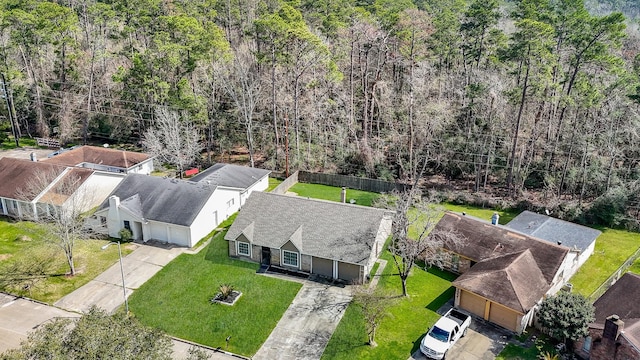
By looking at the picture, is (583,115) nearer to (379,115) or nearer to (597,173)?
(597,173)

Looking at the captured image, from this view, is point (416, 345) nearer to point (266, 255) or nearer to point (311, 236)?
point (311, 236)

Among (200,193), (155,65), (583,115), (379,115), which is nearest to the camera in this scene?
(200,193)

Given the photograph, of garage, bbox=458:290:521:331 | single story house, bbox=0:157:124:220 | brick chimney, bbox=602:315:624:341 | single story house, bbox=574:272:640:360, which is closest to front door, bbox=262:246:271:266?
garage, bbox=458:290:521:331

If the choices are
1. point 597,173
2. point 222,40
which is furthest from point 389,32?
point 597,173

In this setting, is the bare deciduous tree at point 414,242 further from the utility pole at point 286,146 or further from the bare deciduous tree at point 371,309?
the utility pole at point 286,146

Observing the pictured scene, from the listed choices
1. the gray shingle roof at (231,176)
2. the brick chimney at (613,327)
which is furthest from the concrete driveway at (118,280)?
the brick chimney at (613,327)

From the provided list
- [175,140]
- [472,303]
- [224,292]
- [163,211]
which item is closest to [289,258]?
[224,292]
